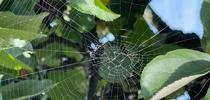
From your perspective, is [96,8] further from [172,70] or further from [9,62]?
[9,62]

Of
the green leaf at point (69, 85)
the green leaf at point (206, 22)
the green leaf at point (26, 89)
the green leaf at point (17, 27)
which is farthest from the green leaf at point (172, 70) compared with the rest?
the green leaf at point (69, 85)

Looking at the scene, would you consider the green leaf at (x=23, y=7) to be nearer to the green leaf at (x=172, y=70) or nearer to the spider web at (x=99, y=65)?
the spider web at (x=99, y=65)

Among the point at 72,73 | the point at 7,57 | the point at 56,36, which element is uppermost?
the point at 7,57

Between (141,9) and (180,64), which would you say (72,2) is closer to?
(180,64)

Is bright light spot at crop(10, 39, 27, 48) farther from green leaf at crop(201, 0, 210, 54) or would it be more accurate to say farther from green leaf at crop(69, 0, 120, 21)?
green leaf at crop(201, 0, 210, 54)

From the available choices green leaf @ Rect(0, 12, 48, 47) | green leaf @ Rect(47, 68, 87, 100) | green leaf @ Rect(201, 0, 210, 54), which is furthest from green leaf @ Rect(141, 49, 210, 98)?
green leaf @ Rect(47, 68, 87, 100)

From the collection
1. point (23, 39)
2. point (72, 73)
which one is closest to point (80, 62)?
point (72, 73)

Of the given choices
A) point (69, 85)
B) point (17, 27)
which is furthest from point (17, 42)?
point (69, 85)
